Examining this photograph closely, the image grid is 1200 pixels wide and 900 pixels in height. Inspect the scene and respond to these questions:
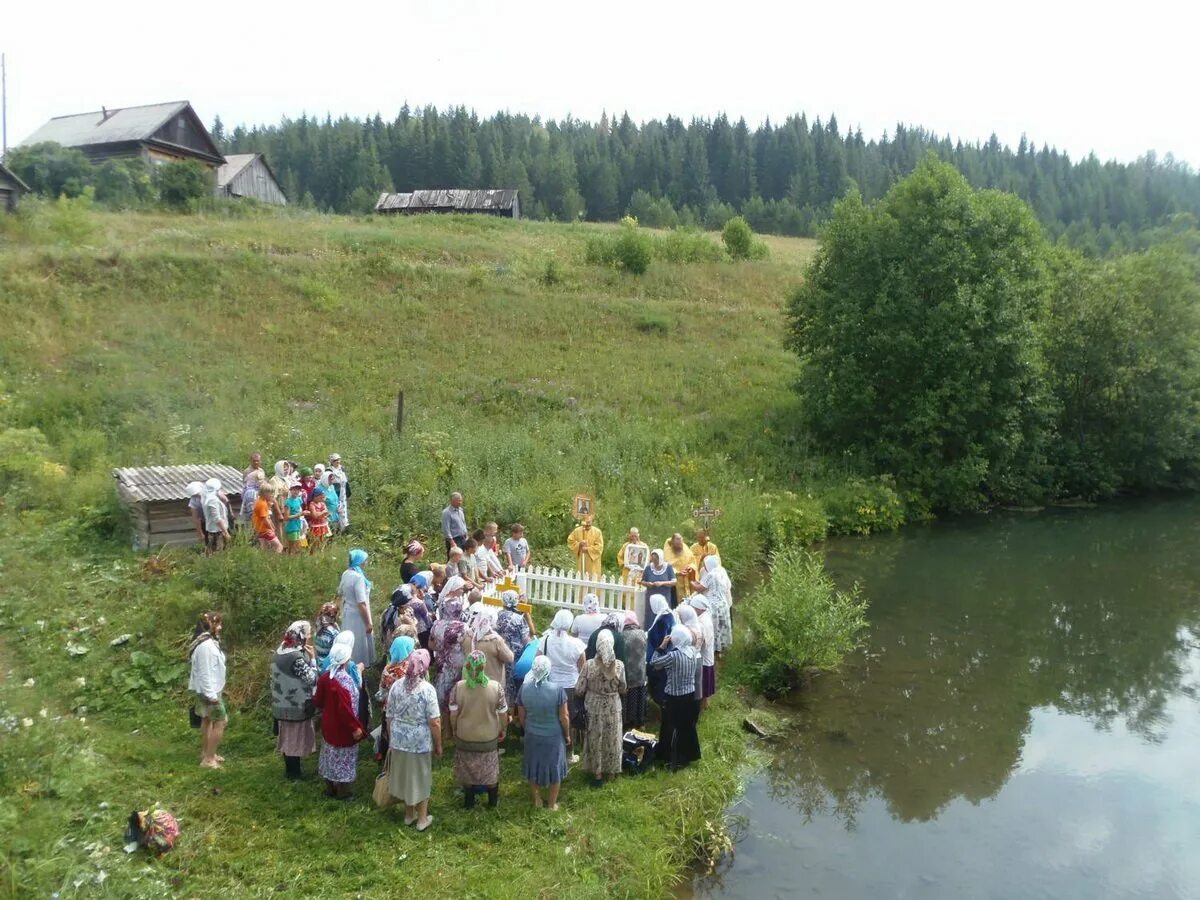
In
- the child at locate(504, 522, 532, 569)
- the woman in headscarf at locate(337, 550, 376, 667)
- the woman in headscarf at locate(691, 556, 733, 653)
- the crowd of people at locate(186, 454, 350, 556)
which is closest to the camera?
the woman in headscarf at locate(337, 550, 376, 667)

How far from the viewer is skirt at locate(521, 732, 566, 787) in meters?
7.77

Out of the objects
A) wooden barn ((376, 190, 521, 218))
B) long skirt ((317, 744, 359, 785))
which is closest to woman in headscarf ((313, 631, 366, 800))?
long skirt ((317, 744, 359, 785))

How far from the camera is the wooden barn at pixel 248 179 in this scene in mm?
49397

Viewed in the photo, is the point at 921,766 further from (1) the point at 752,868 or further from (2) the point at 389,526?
(2) the point at 389,526

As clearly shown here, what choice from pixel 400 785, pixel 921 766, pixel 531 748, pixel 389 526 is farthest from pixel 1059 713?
pixel 389 526

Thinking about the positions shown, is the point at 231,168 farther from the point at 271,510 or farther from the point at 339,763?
the point at 339,763

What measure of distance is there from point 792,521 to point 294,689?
13.9 meters

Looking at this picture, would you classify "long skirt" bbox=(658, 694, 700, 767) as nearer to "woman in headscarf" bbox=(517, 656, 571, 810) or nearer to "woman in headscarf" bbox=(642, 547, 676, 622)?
"woman in headscarf" bbox=(517, 656, 571, 810)

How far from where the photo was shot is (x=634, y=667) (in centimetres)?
909

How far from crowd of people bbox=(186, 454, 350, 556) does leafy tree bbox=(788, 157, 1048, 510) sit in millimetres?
15216

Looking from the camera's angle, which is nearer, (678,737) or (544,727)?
(544,727)

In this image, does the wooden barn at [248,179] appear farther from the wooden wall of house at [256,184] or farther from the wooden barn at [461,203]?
the wooden barn at [461,203]

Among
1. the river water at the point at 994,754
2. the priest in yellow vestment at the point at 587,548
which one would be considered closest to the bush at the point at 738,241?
the river water at the point at 994,754

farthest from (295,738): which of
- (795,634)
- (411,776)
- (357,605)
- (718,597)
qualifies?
(795,634)
